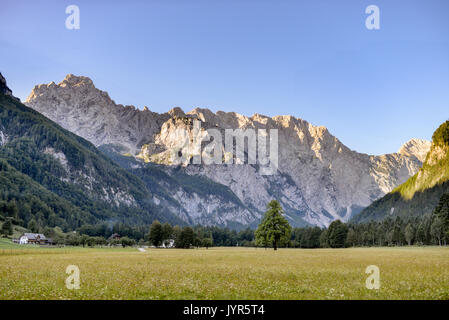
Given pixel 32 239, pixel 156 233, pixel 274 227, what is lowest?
pixel 32 239

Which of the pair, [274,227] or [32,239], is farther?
[32,239]

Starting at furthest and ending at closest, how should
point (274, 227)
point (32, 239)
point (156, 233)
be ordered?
1. point (32, 239)
2. point (156, 233)
3. point (274, 227)

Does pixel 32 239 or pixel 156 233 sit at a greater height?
pixel 156 233

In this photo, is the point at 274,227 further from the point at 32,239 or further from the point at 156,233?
the point at 32,239

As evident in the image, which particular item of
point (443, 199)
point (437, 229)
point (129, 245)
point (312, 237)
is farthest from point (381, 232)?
point (129, 245)

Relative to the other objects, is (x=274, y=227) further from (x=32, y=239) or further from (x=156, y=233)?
(x=32, y=239)

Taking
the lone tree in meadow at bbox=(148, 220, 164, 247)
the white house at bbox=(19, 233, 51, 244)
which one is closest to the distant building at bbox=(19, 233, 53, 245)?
the white house at bbox=(19, 233, 51, 244)

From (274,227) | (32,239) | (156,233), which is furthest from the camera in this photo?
(32,239)

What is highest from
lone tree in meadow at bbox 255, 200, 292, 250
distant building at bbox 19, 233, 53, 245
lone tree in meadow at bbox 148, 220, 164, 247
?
lone tree in meadow at bbox 255, 200, 292, 250

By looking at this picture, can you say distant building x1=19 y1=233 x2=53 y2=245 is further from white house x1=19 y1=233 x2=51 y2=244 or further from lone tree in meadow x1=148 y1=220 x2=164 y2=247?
lone tree in meadow x1=148 y1=220 x2=164 y2=247

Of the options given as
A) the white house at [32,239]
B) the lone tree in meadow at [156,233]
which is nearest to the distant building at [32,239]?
the white house at [32,239]

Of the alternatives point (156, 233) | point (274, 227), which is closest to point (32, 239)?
point (156, 233)

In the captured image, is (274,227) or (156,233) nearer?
(274,227)
